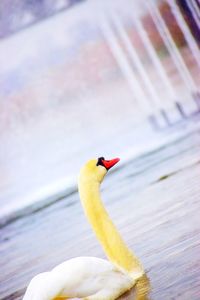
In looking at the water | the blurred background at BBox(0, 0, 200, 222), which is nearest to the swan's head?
the water

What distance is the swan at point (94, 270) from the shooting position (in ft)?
13.3

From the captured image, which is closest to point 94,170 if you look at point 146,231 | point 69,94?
point 146,231

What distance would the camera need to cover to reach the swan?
13.3 ft

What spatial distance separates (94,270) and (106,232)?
1.50ft

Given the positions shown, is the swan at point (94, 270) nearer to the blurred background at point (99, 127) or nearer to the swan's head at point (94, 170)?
the swan's head at point (94, 170)

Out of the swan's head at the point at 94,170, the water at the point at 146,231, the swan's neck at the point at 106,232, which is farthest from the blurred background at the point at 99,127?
the swan's head at the point at 94,170

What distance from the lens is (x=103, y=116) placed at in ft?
84.9

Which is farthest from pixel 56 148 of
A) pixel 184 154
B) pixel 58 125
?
pixel 184 154

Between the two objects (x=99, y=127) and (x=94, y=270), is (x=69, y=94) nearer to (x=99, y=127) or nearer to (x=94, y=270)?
(x=99, y=127)

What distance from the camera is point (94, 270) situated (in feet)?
13.9

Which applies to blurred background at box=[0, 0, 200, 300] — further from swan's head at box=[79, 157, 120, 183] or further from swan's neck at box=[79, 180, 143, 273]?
swan's head at box=[79, 157, 120, 183]

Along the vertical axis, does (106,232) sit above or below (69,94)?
below

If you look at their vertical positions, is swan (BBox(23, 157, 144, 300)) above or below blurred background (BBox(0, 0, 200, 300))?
below

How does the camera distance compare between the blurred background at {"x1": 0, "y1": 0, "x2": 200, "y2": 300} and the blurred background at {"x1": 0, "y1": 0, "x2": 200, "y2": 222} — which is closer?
the blurred background at {"x1": 0, "y1": 0, "x2": 200, "y2": 300}
